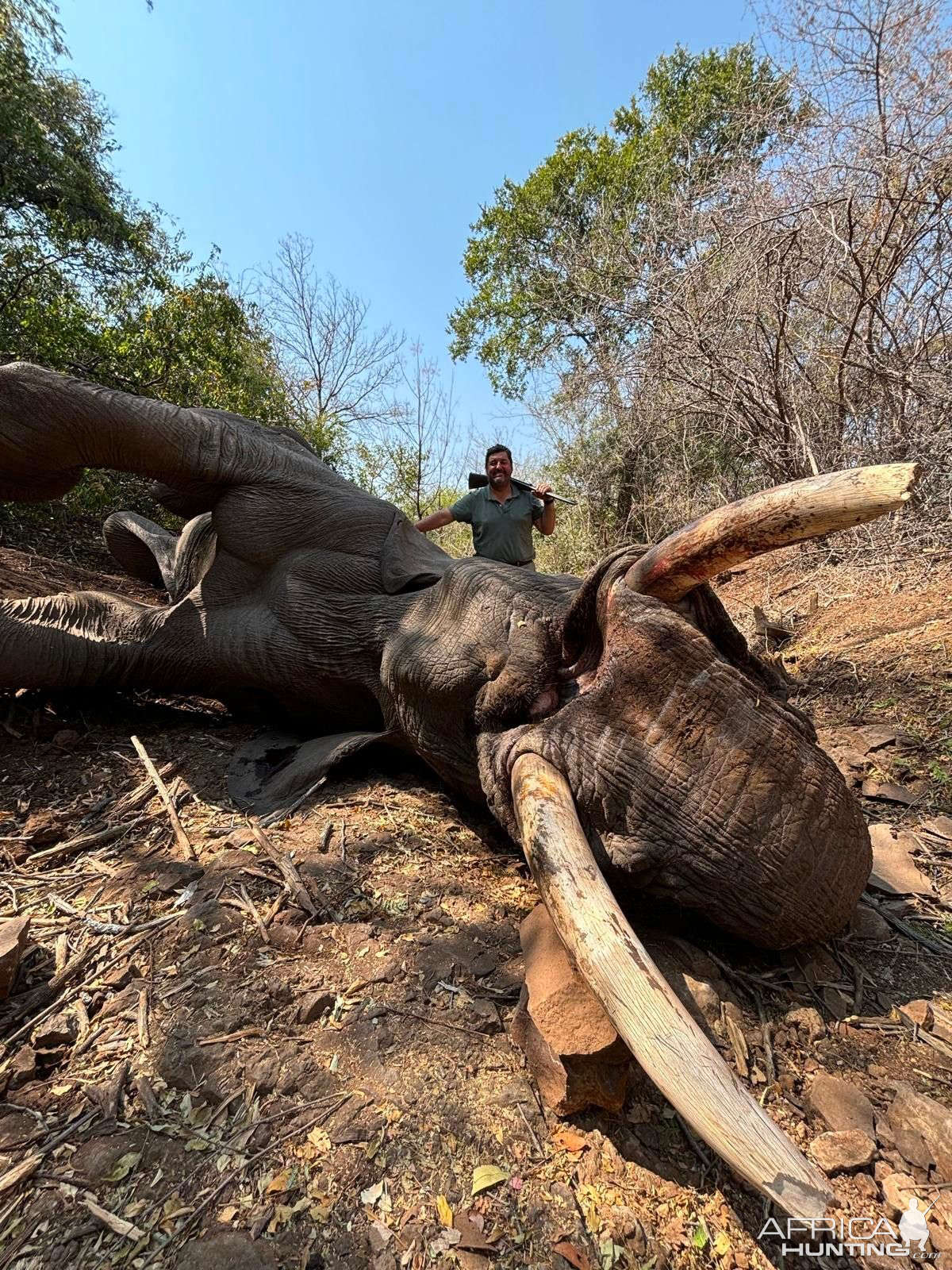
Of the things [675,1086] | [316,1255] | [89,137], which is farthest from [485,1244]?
[89,137]

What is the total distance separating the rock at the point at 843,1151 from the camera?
50.3 inches

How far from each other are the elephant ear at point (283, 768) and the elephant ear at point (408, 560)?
0.70 meters

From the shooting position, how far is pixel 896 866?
7.16ft

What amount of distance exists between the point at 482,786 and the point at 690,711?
769 millimetres

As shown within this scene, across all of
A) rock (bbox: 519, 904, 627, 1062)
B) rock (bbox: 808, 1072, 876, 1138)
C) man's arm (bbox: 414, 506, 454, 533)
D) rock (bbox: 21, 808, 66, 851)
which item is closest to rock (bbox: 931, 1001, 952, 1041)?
rock (bbox: 808, 1072, 876, 1138)

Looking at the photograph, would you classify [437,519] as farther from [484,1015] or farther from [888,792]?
[484,1015]

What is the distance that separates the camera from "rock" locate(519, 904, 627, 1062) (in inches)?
52.3

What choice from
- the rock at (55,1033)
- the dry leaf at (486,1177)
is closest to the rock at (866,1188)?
the dry leaf at (486,1177)

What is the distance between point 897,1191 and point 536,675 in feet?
4.52

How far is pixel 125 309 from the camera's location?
24.6 ft

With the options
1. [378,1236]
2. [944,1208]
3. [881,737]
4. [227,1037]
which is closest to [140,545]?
[227,1037]

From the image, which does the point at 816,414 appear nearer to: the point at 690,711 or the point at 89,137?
the point at 690,711

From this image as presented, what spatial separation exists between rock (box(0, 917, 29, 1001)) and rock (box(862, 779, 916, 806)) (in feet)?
9.54

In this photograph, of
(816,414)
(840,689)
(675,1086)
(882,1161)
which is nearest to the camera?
(675,1086)
